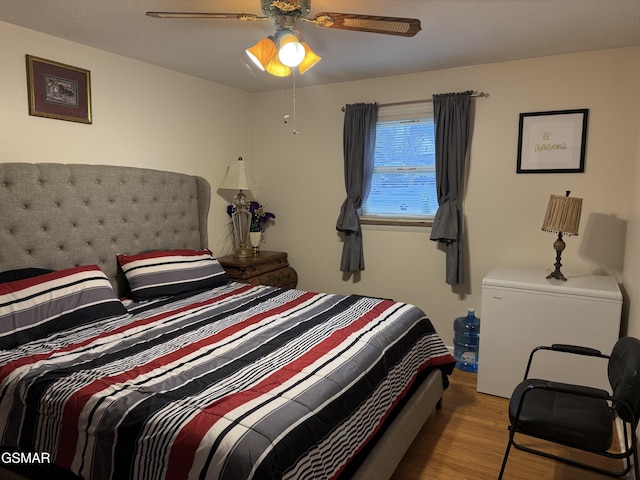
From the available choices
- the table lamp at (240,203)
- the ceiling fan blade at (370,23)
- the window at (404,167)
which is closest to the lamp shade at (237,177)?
the table lamp at (240,203)

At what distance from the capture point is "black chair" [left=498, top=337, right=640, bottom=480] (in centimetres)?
170

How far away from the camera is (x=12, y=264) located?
2.46 meters

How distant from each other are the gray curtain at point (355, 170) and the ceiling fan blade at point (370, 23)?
67.4 inches

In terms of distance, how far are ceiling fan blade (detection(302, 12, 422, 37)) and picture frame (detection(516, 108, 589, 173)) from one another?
166cm

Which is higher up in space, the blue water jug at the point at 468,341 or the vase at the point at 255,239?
the vase at the point at 255,239

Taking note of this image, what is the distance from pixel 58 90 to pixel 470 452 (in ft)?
10.6

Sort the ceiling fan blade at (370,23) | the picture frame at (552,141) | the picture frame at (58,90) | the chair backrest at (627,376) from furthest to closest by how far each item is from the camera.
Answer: the picture frame at (552,141)
the picture frame at (58,90)
the ceiling fan blade at (370,23)
the chair backrest at (627,376)

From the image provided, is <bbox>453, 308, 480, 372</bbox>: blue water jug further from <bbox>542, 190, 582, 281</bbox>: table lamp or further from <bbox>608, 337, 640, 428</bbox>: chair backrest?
<bbox>608, 337, 640, 428</bbox>: chair backrest

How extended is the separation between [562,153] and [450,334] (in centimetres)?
164

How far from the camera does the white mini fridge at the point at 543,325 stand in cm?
268

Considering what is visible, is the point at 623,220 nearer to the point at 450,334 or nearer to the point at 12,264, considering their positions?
the point at 450,334

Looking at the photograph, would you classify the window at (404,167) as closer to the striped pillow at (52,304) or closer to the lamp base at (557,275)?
the lamp base at (557,275)

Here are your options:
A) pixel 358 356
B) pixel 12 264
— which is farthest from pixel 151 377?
pixel 12 264

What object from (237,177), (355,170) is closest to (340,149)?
(355,170)
